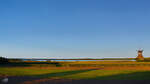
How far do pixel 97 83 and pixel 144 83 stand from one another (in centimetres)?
386

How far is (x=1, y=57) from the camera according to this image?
40.6 metres

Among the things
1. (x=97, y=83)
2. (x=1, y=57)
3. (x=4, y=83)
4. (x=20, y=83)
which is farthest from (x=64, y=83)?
(x=1, y=57)

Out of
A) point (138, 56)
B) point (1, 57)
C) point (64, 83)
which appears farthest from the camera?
point (138, 56)

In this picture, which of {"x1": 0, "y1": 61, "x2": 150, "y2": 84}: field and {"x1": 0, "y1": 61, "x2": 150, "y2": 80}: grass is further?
{"x1": 0, "y1": 61, "x2": 150, "y2": 80}: grass

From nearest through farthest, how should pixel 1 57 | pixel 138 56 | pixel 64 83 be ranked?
pixel 64 83
pixel 1 57
pixel 138 56

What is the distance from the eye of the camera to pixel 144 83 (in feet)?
42.2

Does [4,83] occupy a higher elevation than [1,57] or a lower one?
lower

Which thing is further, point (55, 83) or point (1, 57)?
point (1, 57)

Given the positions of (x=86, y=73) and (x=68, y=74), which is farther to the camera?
(x=86, y=73)

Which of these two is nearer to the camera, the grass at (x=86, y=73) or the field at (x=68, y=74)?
the field at (x=68, y=74)

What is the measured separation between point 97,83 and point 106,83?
75cm

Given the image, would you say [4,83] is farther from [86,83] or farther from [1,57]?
[1,57]

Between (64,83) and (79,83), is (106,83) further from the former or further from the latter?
(64,83)

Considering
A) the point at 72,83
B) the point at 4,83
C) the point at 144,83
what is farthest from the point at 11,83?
the point at 144,83
